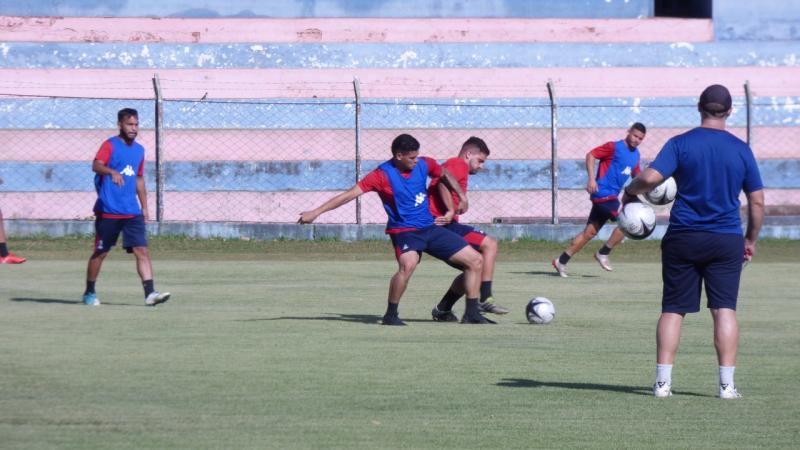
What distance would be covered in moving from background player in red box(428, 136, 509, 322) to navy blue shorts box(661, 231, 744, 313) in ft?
15.1

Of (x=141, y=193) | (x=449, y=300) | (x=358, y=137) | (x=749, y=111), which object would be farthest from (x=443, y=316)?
(x=749, y=111)

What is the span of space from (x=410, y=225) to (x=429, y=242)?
24 centimetres

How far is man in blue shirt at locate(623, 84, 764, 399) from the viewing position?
8773mm

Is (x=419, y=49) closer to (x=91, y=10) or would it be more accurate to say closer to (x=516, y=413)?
(x=91, y=10)

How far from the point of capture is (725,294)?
29.1 feet

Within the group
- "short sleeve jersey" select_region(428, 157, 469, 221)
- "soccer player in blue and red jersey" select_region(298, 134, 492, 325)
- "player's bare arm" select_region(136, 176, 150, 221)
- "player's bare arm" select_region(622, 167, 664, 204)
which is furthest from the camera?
"player's bare arm" select_region(136, 176, 150, 221)

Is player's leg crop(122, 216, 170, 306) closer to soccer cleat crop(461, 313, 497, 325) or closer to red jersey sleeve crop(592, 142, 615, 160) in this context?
soccer cleat crop(461, 313, 497, 325)

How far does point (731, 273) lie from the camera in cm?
888

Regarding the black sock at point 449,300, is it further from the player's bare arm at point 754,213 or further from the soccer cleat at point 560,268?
the soccer cleat at point 560,268

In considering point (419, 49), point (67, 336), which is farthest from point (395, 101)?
point (67, 336)

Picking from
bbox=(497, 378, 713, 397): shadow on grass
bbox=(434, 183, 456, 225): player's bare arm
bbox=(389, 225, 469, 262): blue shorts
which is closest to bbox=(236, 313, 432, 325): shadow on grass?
bbox=(389, 225, 469, 262): blue shorts

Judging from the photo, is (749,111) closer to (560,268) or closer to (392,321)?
(560,268)

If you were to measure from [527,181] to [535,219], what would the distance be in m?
1.64

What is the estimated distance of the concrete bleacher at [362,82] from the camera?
25953mm
